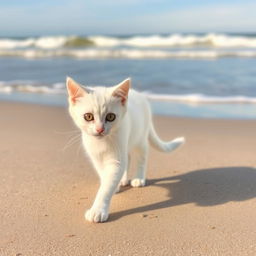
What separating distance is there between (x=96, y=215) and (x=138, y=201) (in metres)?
0.47

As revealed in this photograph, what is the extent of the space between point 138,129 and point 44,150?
125cm

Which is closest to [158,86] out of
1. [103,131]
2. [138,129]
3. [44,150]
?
[44,150]

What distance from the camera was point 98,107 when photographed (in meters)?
2.35

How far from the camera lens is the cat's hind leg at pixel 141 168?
3.03m

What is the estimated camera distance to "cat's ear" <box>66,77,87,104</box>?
94.7 inches

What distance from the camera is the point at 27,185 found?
2.92 meters

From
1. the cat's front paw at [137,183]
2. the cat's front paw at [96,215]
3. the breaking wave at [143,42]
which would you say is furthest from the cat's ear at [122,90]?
the breaking wave at [143,42]

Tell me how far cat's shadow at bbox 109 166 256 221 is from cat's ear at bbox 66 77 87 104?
75cm

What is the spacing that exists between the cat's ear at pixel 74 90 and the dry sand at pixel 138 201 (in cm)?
71

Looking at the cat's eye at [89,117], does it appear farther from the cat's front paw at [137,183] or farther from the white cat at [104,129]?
the cat's front paw at [137,183]

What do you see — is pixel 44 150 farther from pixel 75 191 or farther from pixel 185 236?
pixel 185 236

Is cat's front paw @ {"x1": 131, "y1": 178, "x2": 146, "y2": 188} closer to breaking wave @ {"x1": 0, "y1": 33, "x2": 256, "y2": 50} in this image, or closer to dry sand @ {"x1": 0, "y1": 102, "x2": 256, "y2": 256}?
dry sand @ {"x1": 0, "y1": 102, "x2": 256, "y2": 256}

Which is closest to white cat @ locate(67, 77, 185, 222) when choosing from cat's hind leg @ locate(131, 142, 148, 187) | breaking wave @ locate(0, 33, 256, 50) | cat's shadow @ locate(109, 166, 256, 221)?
cat's shadow @ locate(109, 166, 256, 221)

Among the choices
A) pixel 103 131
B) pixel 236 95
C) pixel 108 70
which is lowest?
pixel 108 70
